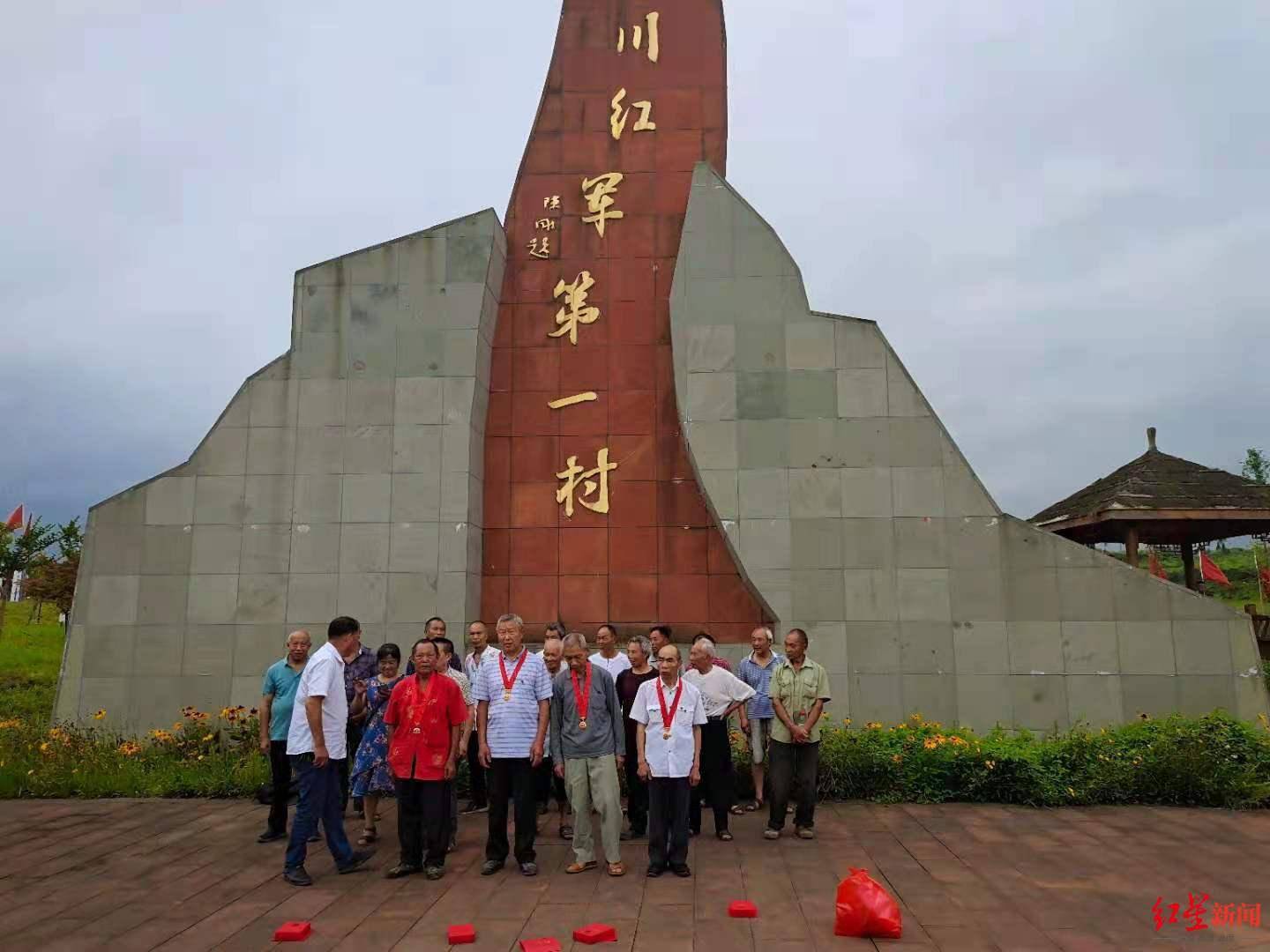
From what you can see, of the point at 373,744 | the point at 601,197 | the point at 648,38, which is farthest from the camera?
the point at 648,38

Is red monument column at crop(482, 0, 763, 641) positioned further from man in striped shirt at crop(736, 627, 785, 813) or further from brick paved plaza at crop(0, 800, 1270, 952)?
brick paved plaza at crop(0, 800, 1270, 952)

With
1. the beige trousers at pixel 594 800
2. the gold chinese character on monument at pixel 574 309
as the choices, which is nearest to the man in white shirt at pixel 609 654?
the beige trousers at pixel 594 800

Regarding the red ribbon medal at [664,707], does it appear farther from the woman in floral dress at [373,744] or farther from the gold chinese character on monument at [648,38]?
the gold chinese character on monument at [648,38]

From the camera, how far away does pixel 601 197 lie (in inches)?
453

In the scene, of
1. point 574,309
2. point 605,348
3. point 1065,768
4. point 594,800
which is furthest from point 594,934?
point 574,309

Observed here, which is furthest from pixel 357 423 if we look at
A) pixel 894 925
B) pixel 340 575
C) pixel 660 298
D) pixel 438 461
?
pixel 894 925

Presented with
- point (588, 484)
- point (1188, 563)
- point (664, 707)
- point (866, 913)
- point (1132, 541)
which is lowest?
point (866, 913)

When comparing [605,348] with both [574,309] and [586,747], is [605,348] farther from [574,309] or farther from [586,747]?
[586,747]

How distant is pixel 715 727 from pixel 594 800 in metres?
1.29

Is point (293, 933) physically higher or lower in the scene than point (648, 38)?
lower

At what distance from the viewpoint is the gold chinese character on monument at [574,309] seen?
36.8ft

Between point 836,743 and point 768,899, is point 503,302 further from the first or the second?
point 768,899

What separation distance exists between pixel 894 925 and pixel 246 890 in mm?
3954

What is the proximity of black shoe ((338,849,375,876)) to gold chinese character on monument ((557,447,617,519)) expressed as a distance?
16.9 feet
